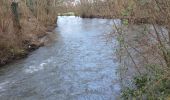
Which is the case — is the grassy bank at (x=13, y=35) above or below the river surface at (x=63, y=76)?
above

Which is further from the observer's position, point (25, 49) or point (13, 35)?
point (25, 49)

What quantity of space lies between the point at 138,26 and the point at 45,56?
9.16 meters

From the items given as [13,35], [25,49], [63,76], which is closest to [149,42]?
[63,76]

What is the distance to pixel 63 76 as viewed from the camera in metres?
13.0

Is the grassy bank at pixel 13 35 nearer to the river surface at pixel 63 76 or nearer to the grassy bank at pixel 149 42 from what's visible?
the river surface at pixel 63 76

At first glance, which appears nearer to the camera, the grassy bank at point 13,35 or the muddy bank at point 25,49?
the muddy bank at point 25,49

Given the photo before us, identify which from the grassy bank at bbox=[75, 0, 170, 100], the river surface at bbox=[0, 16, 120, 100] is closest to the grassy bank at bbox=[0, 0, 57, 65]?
the river surface at bbox=[0, 16, 120, 100]

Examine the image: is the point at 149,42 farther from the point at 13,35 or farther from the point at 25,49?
the point at 25,49

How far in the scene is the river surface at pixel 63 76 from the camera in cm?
1052

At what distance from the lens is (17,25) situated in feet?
62.6

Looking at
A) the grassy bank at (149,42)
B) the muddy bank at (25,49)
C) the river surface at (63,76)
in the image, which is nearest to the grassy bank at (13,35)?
the muddy bank at (25,49)

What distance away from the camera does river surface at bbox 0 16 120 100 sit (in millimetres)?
10523

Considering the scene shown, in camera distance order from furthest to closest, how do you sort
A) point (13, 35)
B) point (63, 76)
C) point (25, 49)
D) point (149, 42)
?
point (25, 49)
point (13, 35)
point (63, 76)
point (149, 42)

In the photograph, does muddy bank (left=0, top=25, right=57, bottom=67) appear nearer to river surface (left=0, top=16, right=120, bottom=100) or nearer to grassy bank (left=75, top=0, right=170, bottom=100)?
river surface (left=0, top=16, right=120, bottom=100)
